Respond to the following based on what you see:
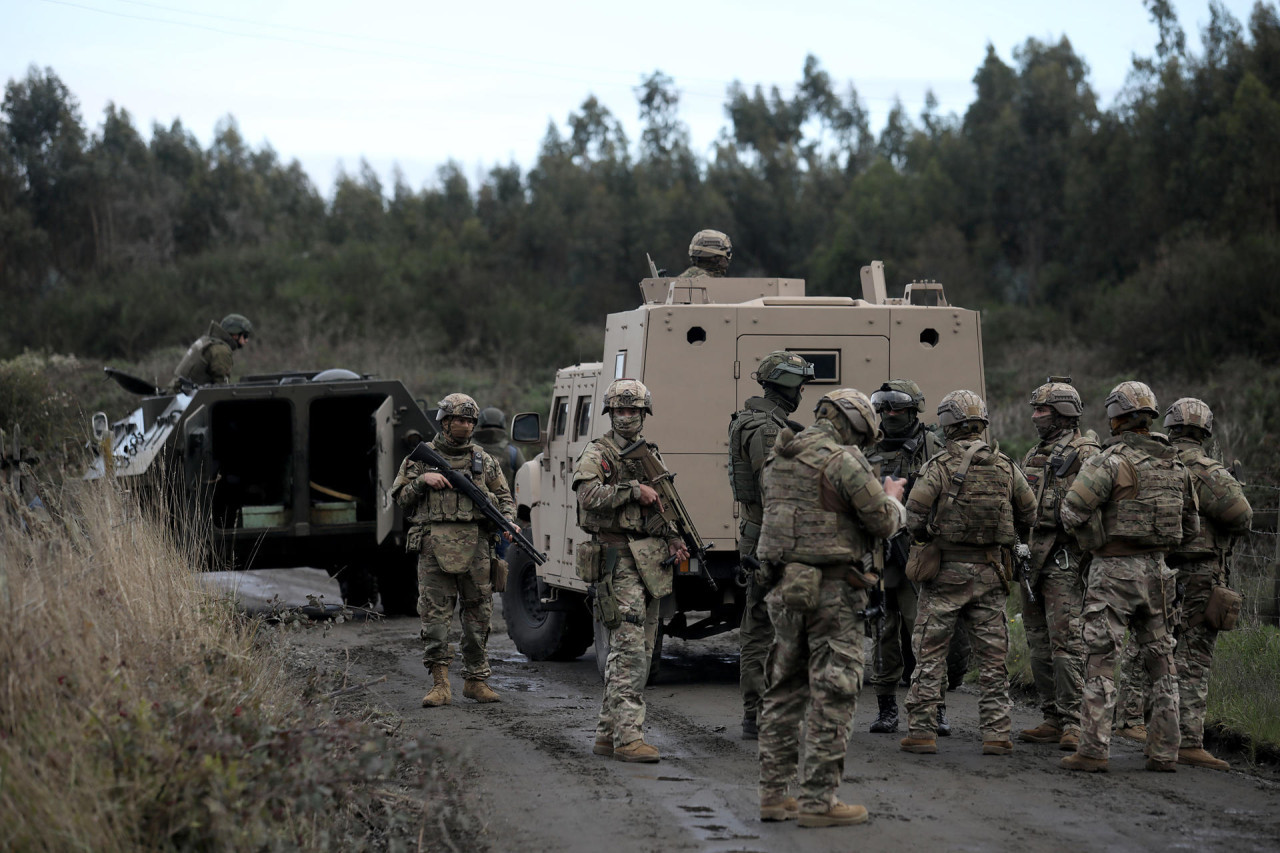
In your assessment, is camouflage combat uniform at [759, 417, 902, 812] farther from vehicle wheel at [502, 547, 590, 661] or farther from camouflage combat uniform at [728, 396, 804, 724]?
vehicle wheel at [502, 547, 590, 661]

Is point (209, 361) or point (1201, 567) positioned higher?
point (209, 361)

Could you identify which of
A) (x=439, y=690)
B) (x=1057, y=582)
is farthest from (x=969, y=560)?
(x=439, y=690)

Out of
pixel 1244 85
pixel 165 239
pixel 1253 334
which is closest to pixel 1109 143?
pixel 1244 85

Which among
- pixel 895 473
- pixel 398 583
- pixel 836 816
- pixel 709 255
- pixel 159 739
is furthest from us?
pixel 398 583

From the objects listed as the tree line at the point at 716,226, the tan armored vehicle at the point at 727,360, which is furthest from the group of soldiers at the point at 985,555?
the tree line at the point at 716,226

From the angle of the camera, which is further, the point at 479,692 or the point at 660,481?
the point at 479,692

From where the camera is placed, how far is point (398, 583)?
13.3 meters

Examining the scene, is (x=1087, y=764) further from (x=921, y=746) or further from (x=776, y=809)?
(x=776, y=809)

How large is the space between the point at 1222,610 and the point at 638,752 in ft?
9.54

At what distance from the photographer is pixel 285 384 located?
12.3m

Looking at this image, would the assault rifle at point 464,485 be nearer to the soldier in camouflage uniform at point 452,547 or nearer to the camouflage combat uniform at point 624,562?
the soldier in camouflage uniform at point 452,547

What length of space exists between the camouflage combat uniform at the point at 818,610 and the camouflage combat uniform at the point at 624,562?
124cm

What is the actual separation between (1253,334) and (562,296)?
18245mm

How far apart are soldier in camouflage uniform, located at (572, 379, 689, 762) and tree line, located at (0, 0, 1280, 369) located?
17.3 m
